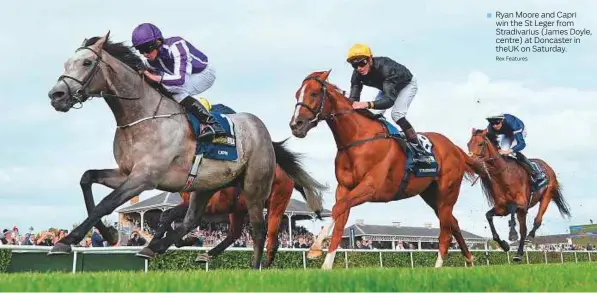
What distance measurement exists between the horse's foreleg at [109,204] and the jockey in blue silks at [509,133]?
7.61 m

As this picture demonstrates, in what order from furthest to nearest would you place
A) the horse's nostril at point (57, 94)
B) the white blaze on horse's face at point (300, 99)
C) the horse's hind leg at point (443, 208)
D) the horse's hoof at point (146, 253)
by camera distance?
the horse's hind leg at point (443, 208) → the white blaze on horse's face at point (300, 99) → the horse's hoof at point (146, 253) → the horse's nostril at point (57, 94)

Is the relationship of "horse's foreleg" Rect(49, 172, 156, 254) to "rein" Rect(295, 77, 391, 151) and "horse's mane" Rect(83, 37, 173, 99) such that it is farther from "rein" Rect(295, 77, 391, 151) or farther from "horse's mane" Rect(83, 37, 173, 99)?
"rein" Rect(295, 77, 391, 151)

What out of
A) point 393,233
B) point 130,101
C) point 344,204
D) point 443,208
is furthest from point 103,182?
point 393,233

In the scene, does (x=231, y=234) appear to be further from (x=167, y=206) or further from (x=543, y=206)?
(x=167, y=206)

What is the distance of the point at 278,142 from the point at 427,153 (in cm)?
187

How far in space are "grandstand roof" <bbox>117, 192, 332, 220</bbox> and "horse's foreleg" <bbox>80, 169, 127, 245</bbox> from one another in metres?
20.7

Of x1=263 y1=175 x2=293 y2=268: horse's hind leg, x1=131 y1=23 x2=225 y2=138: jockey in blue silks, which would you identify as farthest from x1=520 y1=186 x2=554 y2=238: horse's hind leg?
x1=131 y1=23 x2=225 y2=138: jockey in blue silks

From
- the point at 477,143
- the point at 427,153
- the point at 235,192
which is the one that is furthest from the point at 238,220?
the point at 477,143

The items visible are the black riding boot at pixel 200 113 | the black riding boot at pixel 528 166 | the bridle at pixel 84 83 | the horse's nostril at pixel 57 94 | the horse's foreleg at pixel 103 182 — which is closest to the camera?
the horse's nostril at pixel 57 94

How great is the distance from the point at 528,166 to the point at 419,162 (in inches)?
219

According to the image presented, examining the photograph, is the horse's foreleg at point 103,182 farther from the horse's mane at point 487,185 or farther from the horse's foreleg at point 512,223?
the horse's foreleg at point 512,223

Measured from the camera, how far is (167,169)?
586 centimetres

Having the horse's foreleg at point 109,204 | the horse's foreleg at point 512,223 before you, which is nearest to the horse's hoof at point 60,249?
the horse's foreleg at point 109,204

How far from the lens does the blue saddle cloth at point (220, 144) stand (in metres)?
6.22
